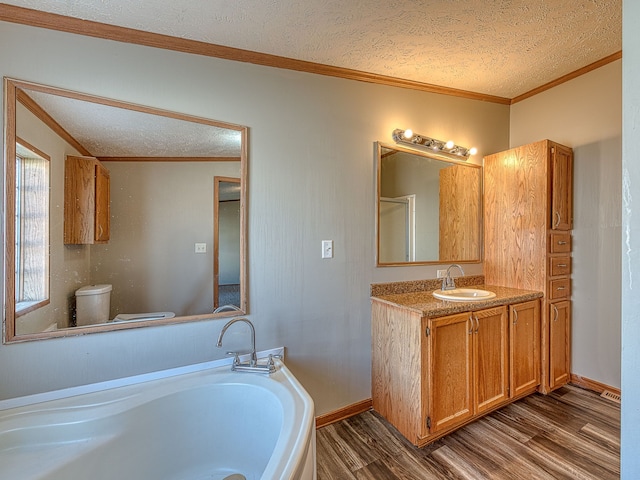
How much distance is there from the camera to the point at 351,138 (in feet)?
6.71

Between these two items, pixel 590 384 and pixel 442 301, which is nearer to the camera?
pixel 442 301

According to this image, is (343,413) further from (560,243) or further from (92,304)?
(560,243)

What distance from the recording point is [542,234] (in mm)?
2197

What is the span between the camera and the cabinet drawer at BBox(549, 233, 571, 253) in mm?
2236

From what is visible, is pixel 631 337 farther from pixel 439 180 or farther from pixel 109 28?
pixel 109 28

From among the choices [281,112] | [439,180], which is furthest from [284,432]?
[439,180]

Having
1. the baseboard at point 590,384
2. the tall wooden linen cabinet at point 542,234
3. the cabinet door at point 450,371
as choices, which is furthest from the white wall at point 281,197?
the baseboard at point 590,384

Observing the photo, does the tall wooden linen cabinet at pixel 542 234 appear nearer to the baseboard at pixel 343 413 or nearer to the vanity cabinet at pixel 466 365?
the vanity cabinet at pixel 466 365

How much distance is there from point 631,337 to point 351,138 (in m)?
1.74

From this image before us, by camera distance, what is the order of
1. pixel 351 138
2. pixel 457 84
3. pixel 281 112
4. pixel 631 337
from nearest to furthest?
1. pixel 631 337
2. pixel 281 112
3. pixel 351 138
4. pixel 457 84

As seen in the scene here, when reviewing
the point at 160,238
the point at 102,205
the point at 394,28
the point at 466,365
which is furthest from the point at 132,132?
the point at 466,365

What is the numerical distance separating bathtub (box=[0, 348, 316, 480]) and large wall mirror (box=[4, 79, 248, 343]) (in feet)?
1.02

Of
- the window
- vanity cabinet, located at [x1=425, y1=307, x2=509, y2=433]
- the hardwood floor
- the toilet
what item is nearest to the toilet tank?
the toilet

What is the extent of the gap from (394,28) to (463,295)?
5.95ft
